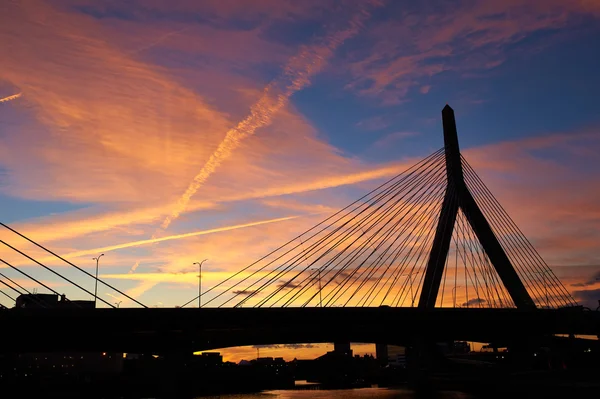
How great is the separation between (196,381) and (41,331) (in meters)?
83.5

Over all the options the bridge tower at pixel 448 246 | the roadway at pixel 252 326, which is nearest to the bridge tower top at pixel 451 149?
the bridge tower at pixel 448 246

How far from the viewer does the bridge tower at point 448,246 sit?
5806cm

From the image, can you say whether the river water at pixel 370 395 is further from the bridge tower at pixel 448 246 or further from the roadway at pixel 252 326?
the bridge tower at pixel 448 246

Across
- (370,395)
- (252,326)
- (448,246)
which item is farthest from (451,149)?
(370,395)

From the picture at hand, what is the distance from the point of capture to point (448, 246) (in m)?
58.0

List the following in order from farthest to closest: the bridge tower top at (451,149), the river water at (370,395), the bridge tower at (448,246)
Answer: the river water at (370,395) < the bridge tower top at (451,149) < the bridge tower at (448,246)

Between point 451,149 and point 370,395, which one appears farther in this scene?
point 370,395

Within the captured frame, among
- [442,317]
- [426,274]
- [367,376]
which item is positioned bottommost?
[367,376]

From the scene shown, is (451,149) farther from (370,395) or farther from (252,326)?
(370,395)

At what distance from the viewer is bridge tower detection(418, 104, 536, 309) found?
190 ft

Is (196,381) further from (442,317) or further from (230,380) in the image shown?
(442,317)

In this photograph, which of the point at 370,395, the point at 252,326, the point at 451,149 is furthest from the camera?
the point at 370,395

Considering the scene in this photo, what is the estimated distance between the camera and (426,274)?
5881 centimetres

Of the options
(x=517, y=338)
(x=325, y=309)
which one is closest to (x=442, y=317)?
(x=325, y=309)
